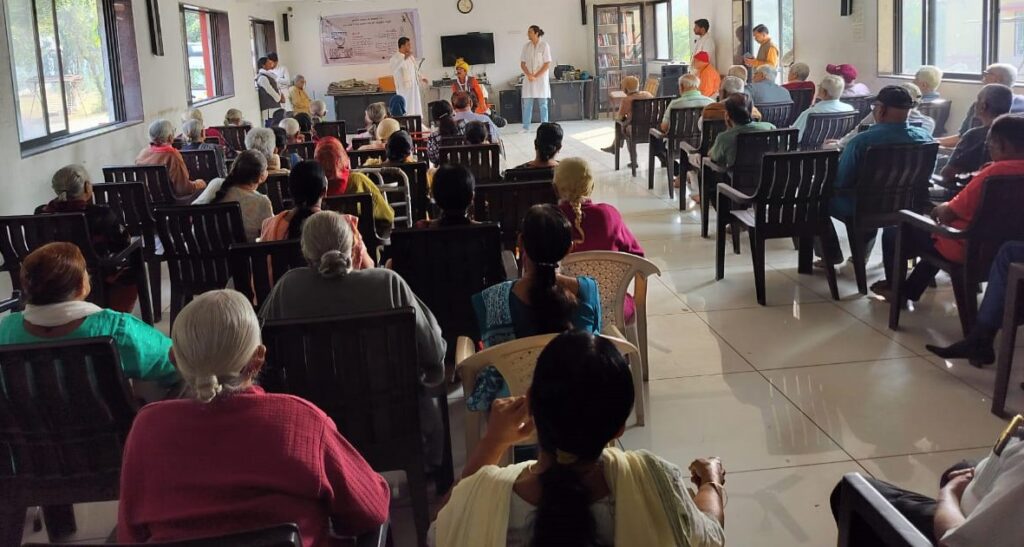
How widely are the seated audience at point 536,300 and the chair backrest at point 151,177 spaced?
4.15m

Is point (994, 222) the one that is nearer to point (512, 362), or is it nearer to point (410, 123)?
point (512, 362)

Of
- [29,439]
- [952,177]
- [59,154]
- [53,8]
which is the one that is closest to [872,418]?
[952,177]

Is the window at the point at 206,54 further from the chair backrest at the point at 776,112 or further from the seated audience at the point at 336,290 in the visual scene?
the seated audience at the point at 336,290

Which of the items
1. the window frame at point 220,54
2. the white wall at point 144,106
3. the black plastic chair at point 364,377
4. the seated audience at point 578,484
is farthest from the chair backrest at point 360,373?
the window frame at point 220,54

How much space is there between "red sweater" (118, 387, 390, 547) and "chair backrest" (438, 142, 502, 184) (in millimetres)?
4371

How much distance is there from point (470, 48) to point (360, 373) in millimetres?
14975

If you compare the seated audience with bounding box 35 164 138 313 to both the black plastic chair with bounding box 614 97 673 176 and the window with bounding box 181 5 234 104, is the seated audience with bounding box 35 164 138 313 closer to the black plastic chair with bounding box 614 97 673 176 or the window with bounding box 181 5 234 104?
the black plastic chair with bounding box 614 97 673 176

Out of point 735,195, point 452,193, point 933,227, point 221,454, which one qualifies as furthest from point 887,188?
point 221,454

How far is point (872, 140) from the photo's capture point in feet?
15.5

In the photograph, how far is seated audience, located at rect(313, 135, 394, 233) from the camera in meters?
4.73

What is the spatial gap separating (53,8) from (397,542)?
265 inches

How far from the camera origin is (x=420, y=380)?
2.41m

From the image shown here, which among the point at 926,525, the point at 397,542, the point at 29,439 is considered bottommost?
the point at 397,542

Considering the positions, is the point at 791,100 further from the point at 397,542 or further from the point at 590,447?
the point at 590,447
